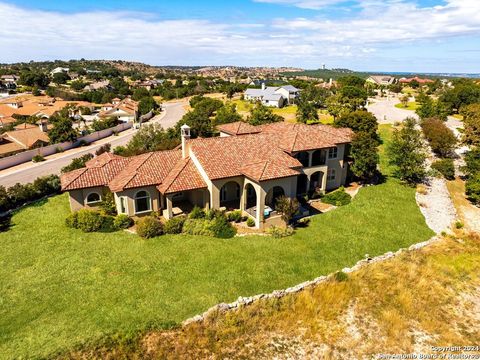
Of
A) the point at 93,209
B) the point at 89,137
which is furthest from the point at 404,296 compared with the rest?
the point at 89,137

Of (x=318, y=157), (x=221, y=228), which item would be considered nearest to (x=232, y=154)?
(x=221, y=228)

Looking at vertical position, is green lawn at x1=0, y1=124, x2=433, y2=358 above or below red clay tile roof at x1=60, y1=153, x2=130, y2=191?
below

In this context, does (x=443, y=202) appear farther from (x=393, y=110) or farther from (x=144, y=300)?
(x=393, y=110)

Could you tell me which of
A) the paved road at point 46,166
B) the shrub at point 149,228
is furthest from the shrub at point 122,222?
the paved road at point 46,166

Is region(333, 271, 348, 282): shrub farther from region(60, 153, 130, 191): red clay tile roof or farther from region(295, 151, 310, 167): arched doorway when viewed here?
region(60, 153, 130, 191): red clay tile roof

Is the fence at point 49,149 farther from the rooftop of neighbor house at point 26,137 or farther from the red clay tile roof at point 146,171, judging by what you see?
the red clay tile roof at point 146,171

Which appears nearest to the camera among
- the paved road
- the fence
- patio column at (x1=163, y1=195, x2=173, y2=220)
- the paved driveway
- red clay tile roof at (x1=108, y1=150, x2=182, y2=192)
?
patio column at (x1=163, y1=195, x2=173, y2=220)

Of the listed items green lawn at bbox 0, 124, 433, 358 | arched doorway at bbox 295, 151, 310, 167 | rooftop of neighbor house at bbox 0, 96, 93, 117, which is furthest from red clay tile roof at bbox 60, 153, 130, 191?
rooftop of neighbor house at bbox 0, 96, 93, 117

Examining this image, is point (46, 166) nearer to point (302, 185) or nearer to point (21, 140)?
point (21, 140)
